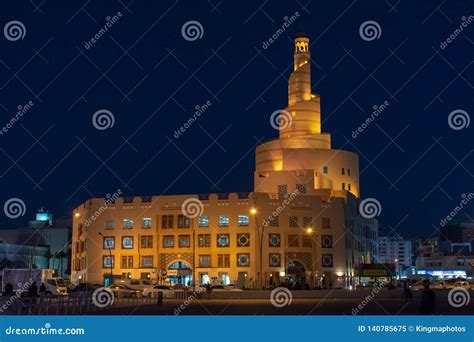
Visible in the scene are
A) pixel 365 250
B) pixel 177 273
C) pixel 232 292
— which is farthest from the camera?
pixel 365 250

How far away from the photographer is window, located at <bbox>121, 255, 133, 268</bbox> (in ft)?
246

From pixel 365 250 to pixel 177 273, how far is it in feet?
83.9

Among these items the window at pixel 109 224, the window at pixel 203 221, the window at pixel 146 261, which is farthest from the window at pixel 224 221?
the window at pixel 109 224

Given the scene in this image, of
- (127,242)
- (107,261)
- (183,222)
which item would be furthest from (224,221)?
(107,261)

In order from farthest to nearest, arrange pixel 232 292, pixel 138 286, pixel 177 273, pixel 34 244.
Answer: pixel 34 244, pixel 177 273, pixel 138 286, pixel 232 292

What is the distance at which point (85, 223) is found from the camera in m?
79.7

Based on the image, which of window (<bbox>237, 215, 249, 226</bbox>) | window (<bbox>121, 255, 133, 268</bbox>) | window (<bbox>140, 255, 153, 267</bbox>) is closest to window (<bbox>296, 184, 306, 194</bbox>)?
window (<bbox>237, 215, 249, 226</bbox>)

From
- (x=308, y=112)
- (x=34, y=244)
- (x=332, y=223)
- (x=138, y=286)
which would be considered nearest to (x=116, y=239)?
(x=138, y=286)

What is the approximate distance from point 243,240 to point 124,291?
21809 mm

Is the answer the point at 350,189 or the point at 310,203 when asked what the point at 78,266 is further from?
the point at 350,189

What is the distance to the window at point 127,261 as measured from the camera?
75050 millimetres

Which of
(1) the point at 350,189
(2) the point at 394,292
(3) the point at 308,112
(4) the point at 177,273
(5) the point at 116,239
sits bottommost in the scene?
(2) the point at 394,292

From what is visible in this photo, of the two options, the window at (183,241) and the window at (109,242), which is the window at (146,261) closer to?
the window at (183,241)

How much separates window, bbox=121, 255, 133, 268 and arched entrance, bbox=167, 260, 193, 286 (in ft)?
14.7
